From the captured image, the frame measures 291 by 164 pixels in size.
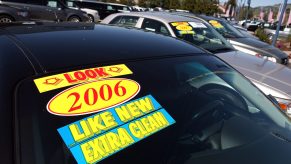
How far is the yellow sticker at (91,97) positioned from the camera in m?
1.33

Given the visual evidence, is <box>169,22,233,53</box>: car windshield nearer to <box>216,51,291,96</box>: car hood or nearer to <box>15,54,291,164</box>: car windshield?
<box>216,51,291,96</box>: car hood

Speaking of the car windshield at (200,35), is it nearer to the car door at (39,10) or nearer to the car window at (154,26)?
the car window at (154,26)

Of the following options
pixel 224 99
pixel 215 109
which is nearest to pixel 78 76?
pixel 215 109

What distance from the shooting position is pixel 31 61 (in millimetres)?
1513

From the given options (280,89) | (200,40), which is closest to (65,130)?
(280,89)

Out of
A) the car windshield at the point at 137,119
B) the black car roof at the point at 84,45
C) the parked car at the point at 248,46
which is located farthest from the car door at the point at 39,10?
the car windshield at the point at 137,119

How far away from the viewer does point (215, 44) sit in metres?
5.44

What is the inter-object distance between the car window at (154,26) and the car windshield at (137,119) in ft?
10.7

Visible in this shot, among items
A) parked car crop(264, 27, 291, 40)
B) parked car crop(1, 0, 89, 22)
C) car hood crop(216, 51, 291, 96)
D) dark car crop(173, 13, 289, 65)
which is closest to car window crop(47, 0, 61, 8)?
parked car crop(1, 0, 89, 22)

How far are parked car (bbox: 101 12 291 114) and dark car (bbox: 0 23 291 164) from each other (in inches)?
77.0

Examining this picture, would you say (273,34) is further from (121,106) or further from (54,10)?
(121,106)

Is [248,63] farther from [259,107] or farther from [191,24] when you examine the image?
[259,107]

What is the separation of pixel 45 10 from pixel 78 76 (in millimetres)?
13837

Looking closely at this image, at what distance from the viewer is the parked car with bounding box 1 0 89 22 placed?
1373cm
